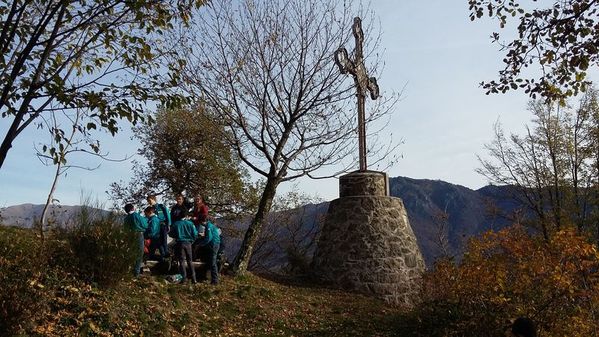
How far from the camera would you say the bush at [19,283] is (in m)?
6.95

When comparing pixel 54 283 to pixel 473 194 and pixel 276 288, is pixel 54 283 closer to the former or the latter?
pixel 276 288

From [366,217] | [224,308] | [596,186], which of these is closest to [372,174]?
[366,217]

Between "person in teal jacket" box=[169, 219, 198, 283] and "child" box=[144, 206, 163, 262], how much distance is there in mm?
811

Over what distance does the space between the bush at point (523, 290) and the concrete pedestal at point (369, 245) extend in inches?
149

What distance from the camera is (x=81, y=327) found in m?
7.65

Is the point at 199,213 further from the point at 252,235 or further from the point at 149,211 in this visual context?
the point at 252,235

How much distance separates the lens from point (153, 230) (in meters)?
12.0

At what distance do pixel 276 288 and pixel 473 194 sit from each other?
156 meters

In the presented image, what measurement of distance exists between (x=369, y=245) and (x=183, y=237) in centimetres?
585

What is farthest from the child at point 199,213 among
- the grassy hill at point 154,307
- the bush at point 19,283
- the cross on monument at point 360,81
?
the cross on monument at point 360,81

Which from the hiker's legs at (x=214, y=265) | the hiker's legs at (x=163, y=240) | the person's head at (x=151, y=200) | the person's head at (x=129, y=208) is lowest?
the hiker's legs at (x=214, y=265)

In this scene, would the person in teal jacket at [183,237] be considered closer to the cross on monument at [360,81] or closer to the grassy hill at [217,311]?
the grassy hill at [217,311]

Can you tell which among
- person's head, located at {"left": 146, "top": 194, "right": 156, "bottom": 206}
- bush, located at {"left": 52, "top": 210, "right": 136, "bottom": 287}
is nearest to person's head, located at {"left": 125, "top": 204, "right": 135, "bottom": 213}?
person's head, located at {"left": 146, "top": 194, "right": 156, "bottom": 206}

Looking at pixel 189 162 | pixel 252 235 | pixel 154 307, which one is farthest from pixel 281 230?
pixel 154 307
